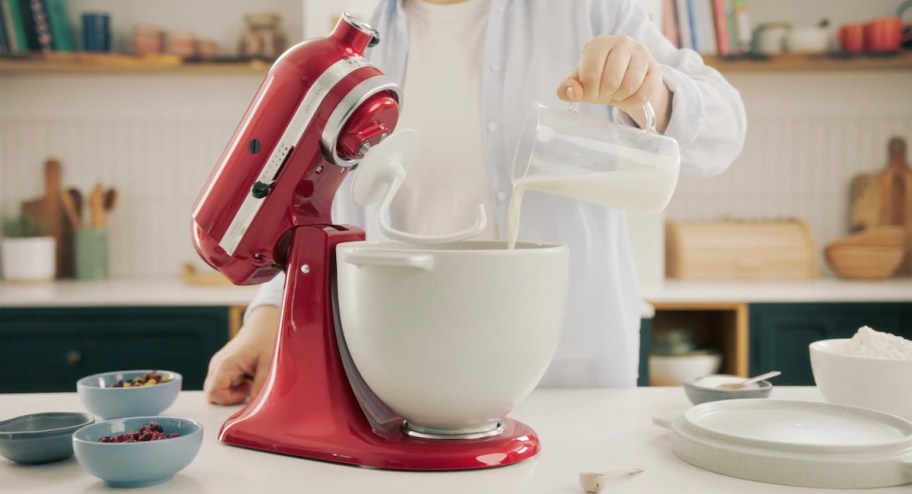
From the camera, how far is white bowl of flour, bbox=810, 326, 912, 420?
947 mm

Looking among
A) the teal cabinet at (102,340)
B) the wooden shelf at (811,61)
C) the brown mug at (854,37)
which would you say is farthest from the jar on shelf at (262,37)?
the brown mug at (854,37)

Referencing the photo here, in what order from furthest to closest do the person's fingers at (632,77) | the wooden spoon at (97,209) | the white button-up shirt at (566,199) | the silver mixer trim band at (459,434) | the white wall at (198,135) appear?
the white wall at (198,135) < the wooden spoon at (97,209) < the white button-up shirt at (566,199) < the person's fingers at (632,77) < the silver mixer trim band at (459,434)

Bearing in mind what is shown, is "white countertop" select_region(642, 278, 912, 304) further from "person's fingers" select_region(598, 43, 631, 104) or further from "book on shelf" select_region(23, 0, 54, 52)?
"book on shelf" select_region(23, 0, 54, 52)

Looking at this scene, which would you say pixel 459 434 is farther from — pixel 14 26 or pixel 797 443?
pixel 14 26

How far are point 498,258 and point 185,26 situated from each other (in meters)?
2.90

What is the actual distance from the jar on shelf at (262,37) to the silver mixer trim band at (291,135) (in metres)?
2.38

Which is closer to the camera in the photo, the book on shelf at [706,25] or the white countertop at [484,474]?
the white countertop at [484,474]

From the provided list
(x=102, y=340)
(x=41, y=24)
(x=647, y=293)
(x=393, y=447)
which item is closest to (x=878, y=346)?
(x=393, y=447)

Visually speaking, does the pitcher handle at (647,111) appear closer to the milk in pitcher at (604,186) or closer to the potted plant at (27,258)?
the milk in pitcher at (604,186)

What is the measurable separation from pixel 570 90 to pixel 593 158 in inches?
2.8

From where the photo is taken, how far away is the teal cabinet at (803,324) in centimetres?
274

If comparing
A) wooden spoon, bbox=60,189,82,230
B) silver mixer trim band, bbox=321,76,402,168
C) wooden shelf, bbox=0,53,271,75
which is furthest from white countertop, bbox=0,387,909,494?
wooden spoon, bbox=60,189,82,230

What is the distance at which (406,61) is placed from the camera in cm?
152

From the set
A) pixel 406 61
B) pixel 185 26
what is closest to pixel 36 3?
pixel 185 26
